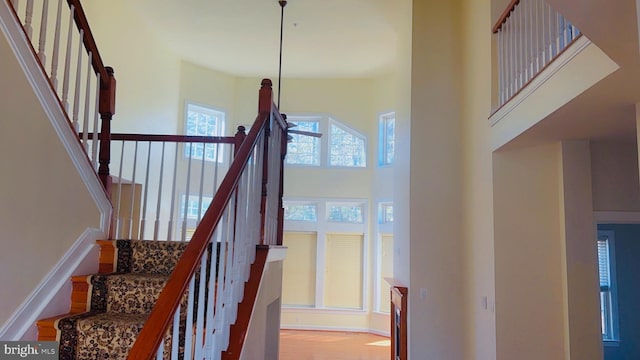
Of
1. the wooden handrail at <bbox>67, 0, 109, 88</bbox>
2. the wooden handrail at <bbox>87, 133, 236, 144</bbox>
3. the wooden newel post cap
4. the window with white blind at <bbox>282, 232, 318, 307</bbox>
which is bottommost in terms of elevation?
the window with white blind at <bbox>282, 232, 318, 307</bbox>

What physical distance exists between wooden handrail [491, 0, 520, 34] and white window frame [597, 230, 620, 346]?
3188mm

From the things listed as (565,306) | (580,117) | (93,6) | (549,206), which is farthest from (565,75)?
(93,6)

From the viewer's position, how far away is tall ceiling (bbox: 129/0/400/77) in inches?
245

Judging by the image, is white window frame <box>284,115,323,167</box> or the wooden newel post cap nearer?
the wooden newel post cap

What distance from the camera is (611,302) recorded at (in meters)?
5.53

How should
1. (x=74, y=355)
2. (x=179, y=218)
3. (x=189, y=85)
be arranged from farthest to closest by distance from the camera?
(x=189, y=85) → (x=179, y=218) → (x=74, y=355)

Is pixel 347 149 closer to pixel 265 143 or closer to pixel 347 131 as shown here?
pixel 347 131

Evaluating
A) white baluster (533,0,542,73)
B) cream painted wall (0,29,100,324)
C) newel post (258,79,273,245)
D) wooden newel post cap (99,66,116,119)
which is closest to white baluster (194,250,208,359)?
newel post (258,79,273,245)

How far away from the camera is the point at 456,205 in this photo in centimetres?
486

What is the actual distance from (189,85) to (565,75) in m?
7.01

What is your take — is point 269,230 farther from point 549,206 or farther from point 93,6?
→ point 93,6

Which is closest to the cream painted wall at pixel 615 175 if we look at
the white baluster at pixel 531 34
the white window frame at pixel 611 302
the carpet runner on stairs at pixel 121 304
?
the white baluster at pixel 531 34

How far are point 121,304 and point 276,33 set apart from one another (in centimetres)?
562

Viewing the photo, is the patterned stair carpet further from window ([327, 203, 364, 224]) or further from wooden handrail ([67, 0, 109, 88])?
window ([327, 203, 364, 224])
